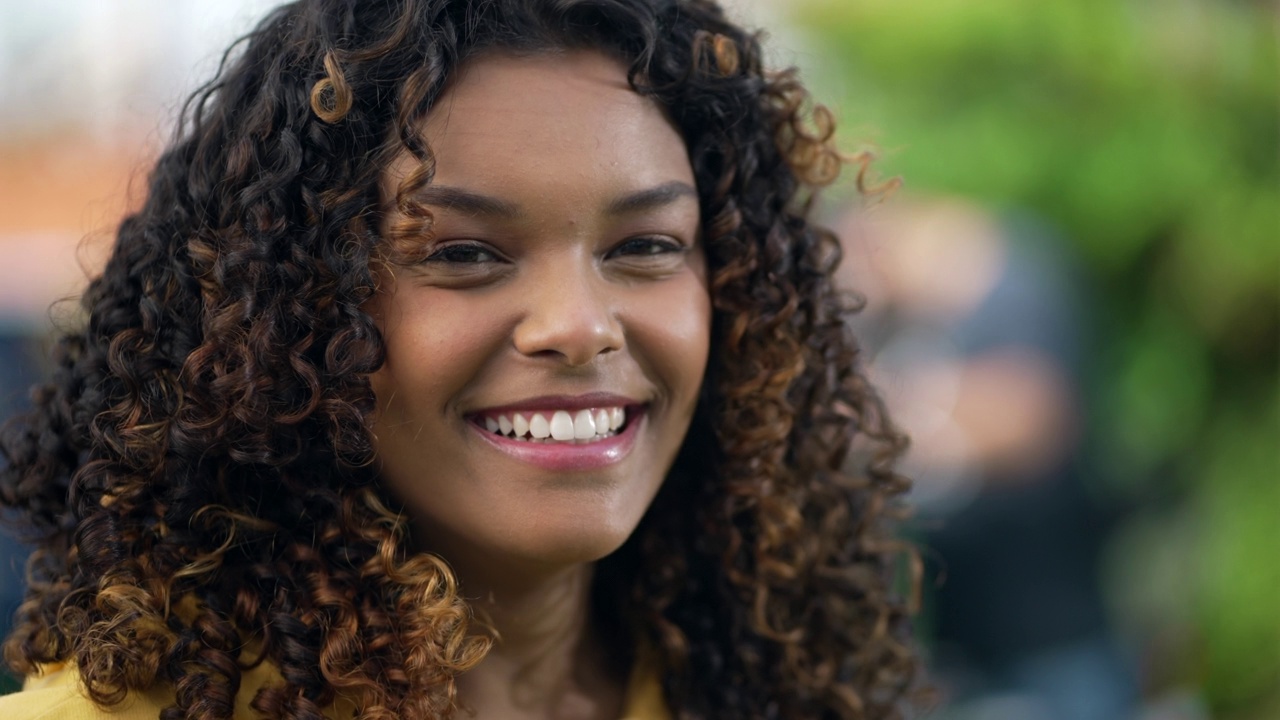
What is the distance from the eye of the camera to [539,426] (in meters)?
1.91

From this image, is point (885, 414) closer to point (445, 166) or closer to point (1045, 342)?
point (445, 166)

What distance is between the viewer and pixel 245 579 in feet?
6.28

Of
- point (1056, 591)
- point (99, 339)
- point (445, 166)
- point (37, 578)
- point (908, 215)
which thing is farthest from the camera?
point (908, 215)

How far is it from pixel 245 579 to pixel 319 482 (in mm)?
168

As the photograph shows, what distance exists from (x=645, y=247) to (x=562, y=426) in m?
0.31

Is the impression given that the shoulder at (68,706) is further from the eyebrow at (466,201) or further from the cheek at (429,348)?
the eyebrow at (466,201)

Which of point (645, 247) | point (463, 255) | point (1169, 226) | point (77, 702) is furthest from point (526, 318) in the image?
point (1169, 226)

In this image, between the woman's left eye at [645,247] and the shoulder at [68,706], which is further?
the woman's left eye at [645,247]

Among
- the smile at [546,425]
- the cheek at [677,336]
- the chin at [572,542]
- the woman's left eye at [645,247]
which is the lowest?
the chin at [572,542]

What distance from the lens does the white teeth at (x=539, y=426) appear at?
1911 mm

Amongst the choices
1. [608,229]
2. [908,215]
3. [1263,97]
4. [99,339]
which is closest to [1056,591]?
[908,215]

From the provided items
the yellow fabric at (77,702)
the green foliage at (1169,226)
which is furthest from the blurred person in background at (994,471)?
the yellow fabric at (77,702)

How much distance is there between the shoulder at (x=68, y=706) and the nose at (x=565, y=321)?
2.26ft

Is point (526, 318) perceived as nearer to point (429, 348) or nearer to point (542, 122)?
point (429, 348)
